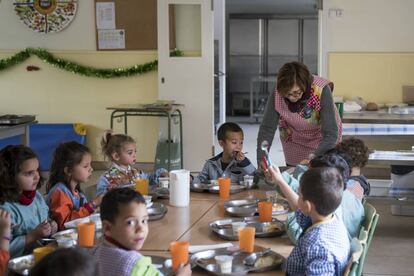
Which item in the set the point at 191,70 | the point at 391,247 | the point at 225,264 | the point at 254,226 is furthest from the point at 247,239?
the point at 191,70

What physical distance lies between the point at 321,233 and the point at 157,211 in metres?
1.04

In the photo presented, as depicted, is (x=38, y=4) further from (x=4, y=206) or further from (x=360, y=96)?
(x=4, y=206)

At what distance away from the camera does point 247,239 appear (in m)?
2.35

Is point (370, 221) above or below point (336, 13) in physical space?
Result: below

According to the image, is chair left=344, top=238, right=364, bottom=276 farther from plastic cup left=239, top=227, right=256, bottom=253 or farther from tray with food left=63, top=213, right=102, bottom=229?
tray with food left=63, top=213, right=102, bottom=229

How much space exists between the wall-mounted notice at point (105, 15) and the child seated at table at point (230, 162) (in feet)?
13.1

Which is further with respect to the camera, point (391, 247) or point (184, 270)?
point (391, 247)

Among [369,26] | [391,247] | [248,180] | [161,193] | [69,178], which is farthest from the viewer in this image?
[369,26]

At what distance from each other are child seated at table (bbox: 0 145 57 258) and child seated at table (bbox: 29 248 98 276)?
1.40 m

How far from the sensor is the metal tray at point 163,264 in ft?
6.96

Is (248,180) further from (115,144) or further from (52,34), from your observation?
(52,34)

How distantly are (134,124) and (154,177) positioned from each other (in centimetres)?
397

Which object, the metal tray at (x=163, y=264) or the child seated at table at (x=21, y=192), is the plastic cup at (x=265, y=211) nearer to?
the metal tray at (x=163, y=264)

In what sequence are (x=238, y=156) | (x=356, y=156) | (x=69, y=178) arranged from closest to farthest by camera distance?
(x=69, y=178), (x=356, y=156), (x=238, y=156)
